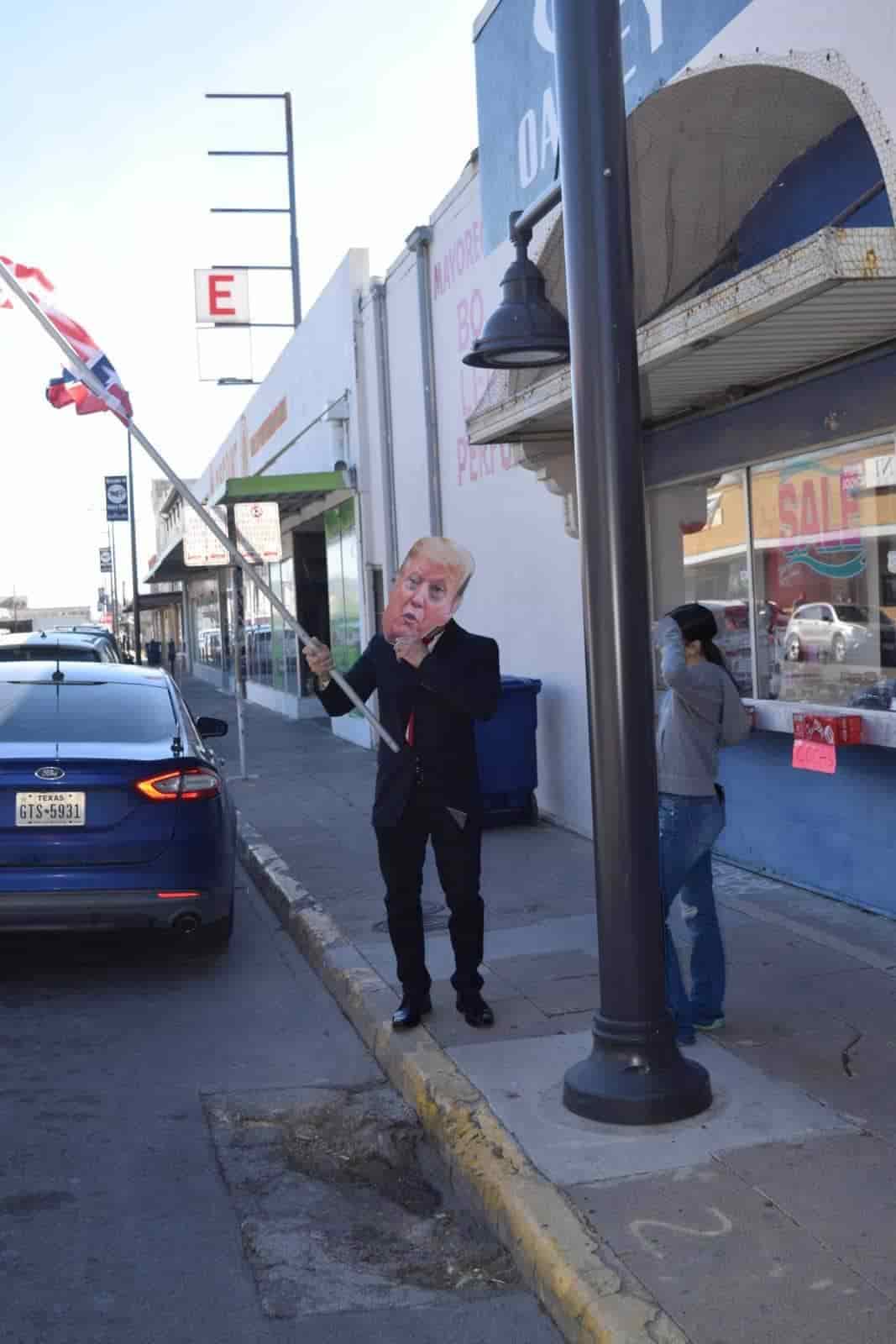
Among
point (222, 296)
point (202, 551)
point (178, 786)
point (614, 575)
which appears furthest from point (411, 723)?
point (222, 296)

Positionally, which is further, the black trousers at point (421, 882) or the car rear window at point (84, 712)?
the car rear window at point (84, 712)

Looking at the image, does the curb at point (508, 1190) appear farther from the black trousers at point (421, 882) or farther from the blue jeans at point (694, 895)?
the blue jeans at point (694, 895)

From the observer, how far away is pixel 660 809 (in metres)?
5.55

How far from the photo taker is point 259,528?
53.0 ft

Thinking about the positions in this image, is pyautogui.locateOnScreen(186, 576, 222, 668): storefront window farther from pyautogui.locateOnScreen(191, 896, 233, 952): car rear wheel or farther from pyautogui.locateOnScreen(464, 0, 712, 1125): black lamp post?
pyautogui.locateOnScreen(464, 0, 712, 1125): black lamp post

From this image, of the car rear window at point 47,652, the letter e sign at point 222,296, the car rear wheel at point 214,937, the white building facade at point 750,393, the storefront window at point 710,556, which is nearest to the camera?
the white building facade at point 750,393

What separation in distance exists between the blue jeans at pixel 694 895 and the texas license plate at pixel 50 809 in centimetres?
300

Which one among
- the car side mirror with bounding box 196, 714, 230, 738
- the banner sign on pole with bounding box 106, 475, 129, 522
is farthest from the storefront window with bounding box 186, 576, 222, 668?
the car side mirror with bounding box 196, 714, 230, 738

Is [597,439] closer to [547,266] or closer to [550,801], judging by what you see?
[547,266]

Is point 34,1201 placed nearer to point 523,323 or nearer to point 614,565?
point 614,565

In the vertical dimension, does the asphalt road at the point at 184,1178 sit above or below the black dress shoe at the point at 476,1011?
below

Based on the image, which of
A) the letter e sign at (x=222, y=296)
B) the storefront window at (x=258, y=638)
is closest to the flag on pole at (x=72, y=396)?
the letter e sign at (x=222, y=296)

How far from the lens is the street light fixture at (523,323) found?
19.2ft

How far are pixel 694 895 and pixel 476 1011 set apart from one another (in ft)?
3.43
